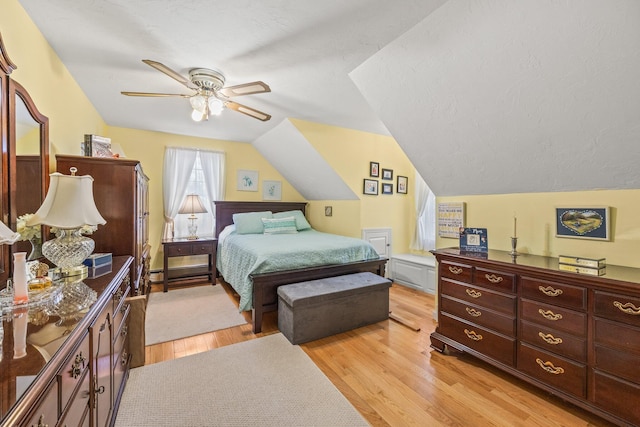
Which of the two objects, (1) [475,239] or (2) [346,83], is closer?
(1) [475,239]

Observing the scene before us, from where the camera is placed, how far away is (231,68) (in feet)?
7.21

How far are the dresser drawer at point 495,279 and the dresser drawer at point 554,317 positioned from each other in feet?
0.40

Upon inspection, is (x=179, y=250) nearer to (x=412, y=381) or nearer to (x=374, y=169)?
(x=374, y=169)

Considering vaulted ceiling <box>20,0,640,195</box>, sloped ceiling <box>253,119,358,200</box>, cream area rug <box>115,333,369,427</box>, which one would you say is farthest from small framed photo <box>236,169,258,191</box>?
cream area rug <box>115,333,369,427</box>

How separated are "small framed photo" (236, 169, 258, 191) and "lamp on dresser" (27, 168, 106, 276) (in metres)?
3.18

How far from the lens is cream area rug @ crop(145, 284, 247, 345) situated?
2.55 metres

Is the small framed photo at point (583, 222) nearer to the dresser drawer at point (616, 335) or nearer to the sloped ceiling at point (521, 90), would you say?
the sloped ceiling at point (521, 90)

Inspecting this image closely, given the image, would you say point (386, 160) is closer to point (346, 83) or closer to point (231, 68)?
point (346, 83)

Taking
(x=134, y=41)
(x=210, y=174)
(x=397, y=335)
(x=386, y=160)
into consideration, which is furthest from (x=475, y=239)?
(x=210, y=174)

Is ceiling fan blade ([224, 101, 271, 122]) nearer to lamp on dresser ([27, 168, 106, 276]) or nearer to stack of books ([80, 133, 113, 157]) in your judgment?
stack of books ([80, 133, 113, 157])

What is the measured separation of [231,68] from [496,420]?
2.99 metres

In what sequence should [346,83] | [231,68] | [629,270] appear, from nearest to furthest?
[629,270] → [231,68] → [346,83]

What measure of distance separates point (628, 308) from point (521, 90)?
1323 mm

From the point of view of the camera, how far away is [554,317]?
1635mm
